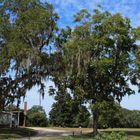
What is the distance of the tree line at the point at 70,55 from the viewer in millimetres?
41000

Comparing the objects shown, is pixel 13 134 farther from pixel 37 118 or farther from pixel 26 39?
pixel 37 118

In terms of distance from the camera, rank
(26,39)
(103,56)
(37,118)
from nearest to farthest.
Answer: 1. (26,39)
2. (103,56)
3. (37,118)

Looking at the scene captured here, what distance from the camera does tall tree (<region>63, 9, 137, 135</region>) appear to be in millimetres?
50103

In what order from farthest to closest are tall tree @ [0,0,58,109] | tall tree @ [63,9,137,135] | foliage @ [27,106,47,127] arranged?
foliage @ [27,106,47,127]
tall tree @ [63,9,137,135]
tall tree @ [0,0,58,109]

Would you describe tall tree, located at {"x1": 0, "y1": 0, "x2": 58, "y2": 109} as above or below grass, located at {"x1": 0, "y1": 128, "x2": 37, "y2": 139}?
above

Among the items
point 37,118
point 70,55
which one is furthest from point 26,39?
point 37,118

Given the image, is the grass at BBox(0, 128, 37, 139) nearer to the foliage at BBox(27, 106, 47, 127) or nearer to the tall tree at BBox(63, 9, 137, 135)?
the tall tree at BBox(63, 9, 137, 135)

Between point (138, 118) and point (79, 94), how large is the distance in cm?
4770

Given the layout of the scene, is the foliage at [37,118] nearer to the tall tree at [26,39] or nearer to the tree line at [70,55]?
the tree line at [70,55]

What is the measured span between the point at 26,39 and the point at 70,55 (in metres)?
5.85

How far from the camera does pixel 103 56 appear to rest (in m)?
51.6

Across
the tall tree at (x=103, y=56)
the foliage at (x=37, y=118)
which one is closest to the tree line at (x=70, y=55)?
the tall tree at (x=103, y=56)

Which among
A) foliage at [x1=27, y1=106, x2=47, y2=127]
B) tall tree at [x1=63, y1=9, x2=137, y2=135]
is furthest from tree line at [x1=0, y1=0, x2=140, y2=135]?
foliage at [x1=27, y1=106, x2=47, y2=127]

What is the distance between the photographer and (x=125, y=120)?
312 feet
